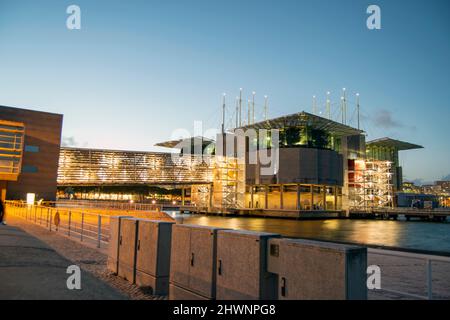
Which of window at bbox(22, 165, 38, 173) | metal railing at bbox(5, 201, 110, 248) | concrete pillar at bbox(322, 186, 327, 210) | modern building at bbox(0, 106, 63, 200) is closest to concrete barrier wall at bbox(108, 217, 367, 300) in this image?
metal railing at bbox(5, 201, 110, 248)

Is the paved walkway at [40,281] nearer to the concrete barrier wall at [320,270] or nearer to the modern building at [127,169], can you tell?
the concrete barrier wall at [320,270]

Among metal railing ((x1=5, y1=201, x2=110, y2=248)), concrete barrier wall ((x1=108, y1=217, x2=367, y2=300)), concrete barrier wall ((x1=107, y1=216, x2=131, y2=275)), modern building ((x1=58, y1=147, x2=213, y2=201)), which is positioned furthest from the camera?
modern building ((x1=58, y1=147, x2=213, y2=201))

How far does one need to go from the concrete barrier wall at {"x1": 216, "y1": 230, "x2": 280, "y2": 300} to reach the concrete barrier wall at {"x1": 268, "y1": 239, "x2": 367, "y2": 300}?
0.29 metres

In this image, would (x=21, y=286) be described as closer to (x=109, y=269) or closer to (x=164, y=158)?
(x=109, y=269)

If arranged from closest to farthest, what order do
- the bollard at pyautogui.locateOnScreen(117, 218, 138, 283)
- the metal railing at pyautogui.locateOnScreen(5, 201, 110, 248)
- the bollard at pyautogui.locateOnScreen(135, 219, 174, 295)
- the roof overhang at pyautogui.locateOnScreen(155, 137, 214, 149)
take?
1. the bollard at pyautogui.locateOnScreen(135, 219, 174, 295)
2. the bollard at pyautogui.locateOnScreen(117, 218, 138, 283)
3. the metal railing at pyautogui.locateOnScreen(5, 201, 110, 248)
4. the roof overhang at pyautogui.locateOnScreen(155, 137, 214, 149)

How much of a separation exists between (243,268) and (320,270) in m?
1.51

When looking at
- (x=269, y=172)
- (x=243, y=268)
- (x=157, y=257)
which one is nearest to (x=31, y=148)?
(x=269, y=172)

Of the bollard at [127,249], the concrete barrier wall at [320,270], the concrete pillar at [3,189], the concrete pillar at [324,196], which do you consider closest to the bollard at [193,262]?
the concrete barrier wall at [320,270]

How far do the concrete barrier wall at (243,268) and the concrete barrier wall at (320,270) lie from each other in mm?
286

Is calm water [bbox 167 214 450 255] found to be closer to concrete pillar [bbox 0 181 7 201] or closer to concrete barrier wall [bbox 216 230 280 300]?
concrete barrier wall [bbox 216 230 280 300]

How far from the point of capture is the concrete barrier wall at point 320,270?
437cm

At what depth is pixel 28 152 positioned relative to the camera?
69562mm

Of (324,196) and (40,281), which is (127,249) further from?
(324,196)

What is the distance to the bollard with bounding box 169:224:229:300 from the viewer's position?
652cm
